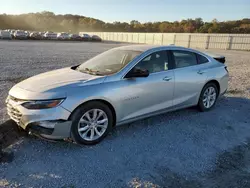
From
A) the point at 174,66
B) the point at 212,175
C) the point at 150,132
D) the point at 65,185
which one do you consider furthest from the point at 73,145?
the point at 174,66

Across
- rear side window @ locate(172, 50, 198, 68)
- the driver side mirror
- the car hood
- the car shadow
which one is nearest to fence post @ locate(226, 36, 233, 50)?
rear side window @ locate(172, 50, 198, 68)

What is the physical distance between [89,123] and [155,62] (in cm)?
174

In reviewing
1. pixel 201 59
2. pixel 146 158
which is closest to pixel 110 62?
pixel 146 158

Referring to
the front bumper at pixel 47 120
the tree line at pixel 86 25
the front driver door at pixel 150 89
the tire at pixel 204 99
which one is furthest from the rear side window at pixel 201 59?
the tree line at pixel 86 25

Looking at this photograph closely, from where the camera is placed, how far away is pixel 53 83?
12.5 feet

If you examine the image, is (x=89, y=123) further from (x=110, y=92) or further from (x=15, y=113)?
(x=15, y=113)

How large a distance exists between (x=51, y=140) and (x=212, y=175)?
7.44ft

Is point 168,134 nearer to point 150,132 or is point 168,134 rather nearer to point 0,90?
point 150,132

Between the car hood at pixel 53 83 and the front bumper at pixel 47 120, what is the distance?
0.80 ft

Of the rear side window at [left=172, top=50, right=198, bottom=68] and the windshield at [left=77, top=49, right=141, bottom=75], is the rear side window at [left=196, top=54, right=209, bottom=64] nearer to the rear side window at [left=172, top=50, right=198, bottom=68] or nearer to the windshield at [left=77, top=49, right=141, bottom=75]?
the rear side window at [left=172, top=50, right=198, bottom=68]

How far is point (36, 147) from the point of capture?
366 cm

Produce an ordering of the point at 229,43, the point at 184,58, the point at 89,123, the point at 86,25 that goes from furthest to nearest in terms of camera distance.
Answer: the point at 86,25
the point at 229,43
the point at 184,58
the point at 89,123

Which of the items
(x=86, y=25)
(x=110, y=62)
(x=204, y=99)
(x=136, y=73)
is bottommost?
(x=204, y=99)

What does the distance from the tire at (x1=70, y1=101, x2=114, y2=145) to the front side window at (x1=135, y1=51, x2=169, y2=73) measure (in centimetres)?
102
